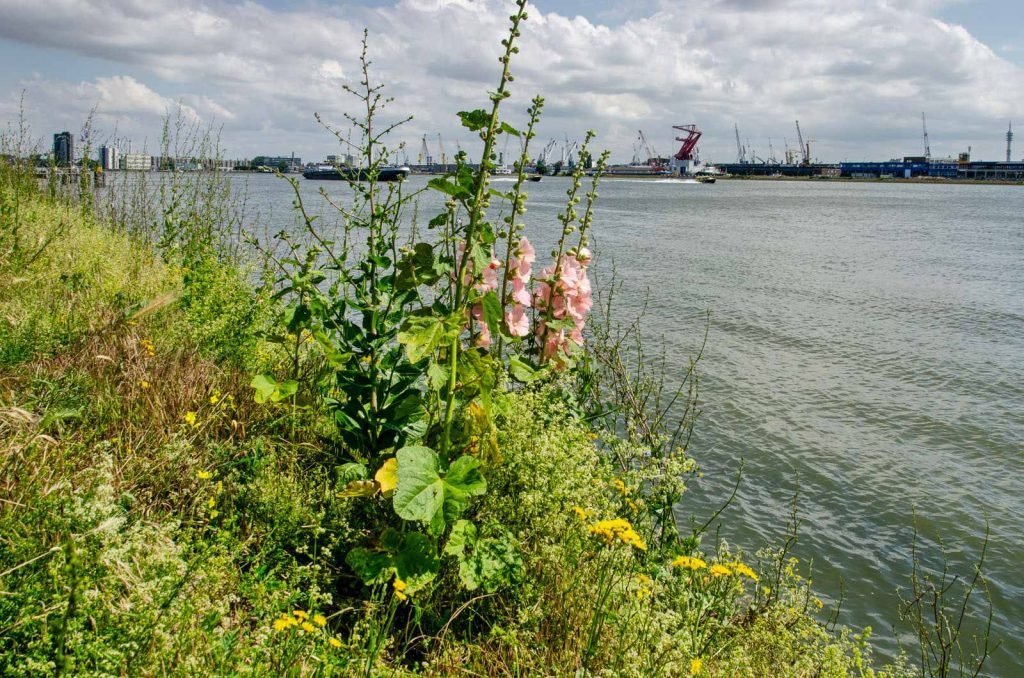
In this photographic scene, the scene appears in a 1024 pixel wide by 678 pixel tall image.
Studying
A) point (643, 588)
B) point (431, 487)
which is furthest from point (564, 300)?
point (431, 487)

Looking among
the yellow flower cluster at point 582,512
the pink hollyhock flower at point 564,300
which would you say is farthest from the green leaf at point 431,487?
the pink hollyhock flower at point 564,300

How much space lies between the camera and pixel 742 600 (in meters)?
4.36

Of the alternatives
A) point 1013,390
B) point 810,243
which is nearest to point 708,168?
point 810,243

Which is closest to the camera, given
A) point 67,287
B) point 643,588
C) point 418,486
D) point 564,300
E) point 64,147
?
point 418,486

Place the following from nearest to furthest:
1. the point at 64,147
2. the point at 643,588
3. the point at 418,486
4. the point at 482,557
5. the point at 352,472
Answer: the point at 418,486 → the point at 482,557 → the point at 643,588 → the point at 352,472 → the point at 64,147

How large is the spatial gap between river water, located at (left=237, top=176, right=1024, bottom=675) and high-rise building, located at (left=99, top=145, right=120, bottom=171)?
8.77 metres

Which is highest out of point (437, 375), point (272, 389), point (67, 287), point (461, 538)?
point (67, 287)

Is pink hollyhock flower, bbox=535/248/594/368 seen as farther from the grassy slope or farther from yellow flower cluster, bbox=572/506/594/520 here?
yellow flower cluster, bbox=572/506/594/520

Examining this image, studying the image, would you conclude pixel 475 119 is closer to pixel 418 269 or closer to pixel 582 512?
pixel 418 269

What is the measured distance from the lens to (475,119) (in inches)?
118

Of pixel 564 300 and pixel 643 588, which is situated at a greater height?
pixel 564 300

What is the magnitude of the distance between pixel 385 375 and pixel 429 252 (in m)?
0.59

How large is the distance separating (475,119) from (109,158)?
36.8 feet

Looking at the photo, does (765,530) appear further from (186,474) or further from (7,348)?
(7,348)
